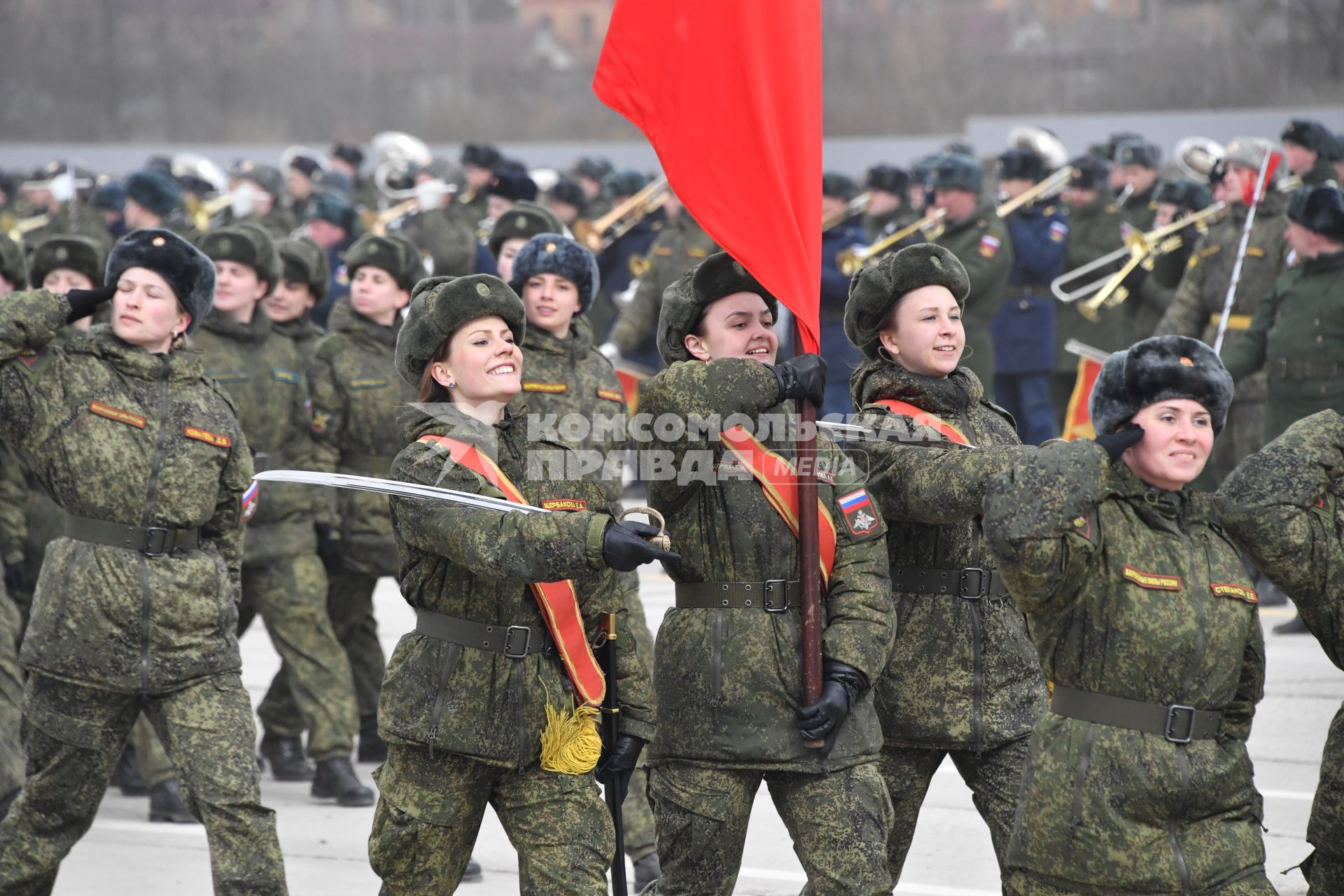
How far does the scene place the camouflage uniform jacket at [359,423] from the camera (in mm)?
7504

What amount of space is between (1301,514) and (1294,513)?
0.06ft

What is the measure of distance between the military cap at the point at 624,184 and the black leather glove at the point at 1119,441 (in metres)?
13.6

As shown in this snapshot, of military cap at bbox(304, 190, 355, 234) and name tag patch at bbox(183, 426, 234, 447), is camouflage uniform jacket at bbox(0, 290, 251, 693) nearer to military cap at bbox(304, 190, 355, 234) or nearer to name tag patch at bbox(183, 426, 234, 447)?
name tag patch at bbox(183, 426, 234, 447)

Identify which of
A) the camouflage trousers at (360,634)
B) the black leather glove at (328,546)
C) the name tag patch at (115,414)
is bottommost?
the camouflage trousers at (360,634)

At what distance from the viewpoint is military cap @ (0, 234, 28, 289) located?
7.16m

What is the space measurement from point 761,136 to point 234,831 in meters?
2.32

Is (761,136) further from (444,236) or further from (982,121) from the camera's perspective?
(982,121)

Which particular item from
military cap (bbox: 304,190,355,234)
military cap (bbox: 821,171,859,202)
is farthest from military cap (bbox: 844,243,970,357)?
military cap (bbox: 821,171,859,202)

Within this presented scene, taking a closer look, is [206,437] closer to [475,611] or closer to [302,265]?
[475,611]

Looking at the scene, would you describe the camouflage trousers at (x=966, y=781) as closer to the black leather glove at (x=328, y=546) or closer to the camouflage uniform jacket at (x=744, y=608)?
the camouflage uniform jacket at (x=744, y=608)

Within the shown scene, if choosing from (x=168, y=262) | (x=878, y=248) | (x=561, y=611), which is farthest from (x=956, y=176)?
(x=561, y=611)

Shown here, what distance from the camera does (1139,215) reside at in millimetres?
13797

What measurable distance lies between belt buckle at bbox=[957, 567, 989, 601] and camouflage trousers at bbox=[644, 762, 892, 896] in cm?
57

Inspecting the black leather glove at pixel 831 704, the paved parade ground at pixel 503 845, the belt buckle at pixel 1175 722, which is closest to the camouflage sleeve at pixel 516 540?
the black leather glove at pixel 831 704
